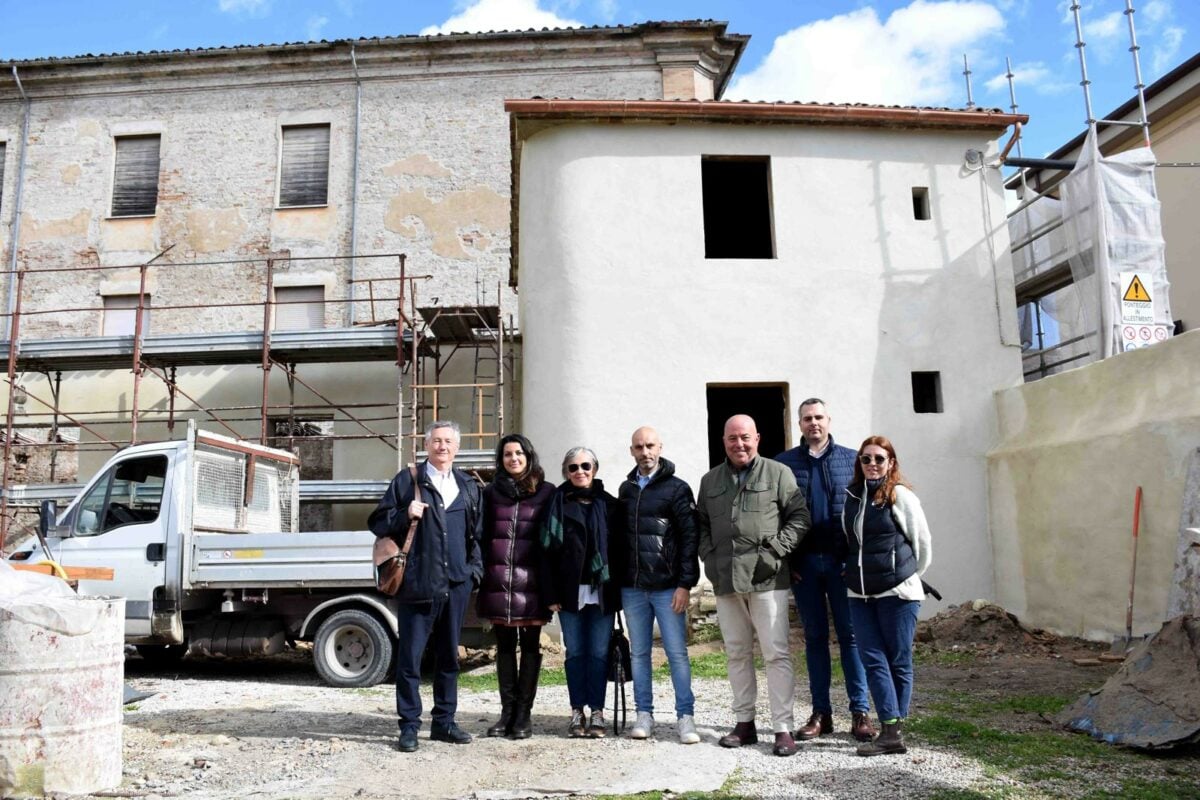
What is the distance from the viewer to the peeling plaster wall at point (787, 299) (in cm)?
1121

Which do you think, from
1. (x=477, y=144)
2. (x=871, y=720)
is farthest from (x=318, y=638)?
(x=477, y=144)

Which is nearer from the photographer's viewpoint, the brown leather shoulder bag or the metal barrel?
the metal barrel

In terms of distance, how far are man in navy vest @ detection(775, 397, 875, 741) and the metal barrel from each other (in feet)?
12.4

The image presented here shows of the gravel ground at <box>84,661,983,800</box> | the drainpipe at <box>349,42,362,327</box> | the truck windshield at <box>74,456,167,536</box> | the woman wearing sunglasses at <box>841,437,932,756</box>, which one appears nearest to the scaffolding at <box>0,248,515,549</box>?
the drainpipe at <box>349,42,362,327</box>

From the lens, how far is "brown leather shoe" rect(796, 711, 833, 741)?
5703mm

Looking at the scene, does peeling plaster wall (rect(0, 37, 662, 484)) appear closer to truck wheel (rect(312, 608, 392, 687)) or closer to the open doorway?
the open doorway

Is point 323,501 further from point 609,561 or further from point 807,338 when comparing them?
point 609,561

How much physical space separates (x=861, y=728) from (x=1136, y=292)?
25.4ft

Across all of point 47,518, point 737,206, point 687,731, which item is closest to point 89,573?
point 47,518

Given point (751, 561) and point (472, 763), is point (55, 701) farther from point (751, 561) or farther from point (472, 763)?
point (751, 561)

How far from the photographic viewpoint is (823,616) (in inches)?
227

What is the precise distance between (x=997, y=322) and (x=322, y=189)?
46.1 feet

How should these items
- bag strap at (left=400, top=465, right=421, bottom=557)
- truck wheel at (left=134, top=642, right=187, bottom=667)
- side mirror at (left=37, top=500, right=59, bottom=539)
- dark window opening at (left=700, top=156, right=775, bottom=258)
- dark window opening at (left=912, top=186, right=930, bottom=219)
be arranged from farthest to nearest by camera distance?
1. dark window opening at (left=700, top=156, right=775, bottom=258)
2. dark window opening at (left=912, top=186, right=930, bottom=219)
3. truck wheel at (left=134, top=642, right=187, bottom=667)
4. side mirror at (left=37, top=500, right=59, bottom=539)
5. bag strap at (left=400, top=465, right=421, bottom=557)

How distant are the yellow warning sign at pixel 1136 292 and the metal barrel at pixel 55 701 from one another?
1072 cm
